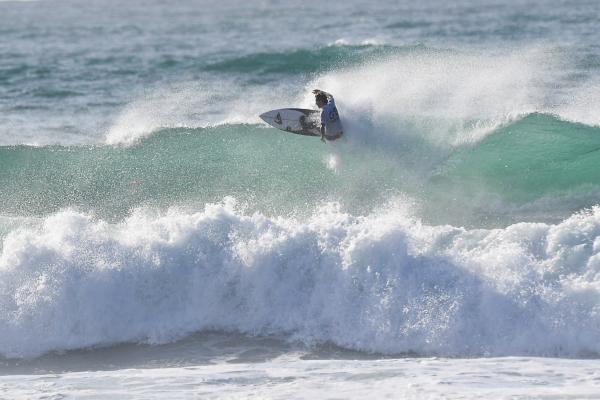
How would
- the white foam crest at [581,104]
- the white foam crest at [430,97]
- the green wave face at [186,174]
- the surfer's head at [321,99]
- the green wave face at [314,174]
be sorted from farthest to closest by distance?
the white foam crest at [581,104]
the white foam crest at [430,97]
the green wave face at [186,174]
the green wave face at [314,174]
the surfer's head at [321,99]

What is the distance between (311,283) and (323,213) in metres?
1.77

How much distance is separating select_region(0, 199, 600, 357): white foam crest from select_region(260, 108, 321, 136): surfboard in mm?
3399

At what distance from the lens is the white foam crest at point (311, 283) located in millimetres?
12656

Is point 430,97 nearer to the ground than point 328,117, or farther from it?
farther from it

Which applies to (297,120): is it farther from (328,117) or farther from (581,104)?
(581,104)

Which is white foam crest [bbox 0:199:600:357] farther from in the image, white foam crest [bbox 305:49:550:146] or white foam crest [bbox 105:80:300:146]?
white foam crest [bbox 105:80:300:146]

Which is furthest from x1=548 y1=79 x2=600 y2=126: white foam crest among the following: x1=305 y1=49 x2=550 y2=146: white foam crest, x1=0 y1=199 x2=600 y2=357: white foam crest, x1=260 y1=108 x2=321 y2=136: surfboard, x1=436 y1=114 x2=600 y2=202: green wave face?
x1=0 y1=199 x2=600 y2=357: white foam crest

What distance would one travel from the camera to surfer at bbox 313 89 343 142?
16.7m

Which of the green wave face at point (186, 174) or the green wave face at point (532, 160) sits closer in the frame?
the green wave face at point (532, 160)

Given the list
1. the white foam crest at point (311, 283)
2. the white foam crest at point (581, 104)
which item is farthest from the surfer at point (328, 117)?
the white foam crest at point (581, 104)

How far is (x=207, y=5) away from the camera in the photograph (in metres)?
80.1

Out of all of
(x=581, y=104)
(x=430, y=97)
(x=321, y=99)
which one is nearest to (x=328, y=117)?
(x=321, y=99)

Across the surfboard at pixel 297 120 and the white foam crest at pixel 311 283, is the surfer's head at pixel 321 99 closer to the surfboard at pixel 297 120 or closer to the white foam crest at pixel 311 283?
the surfboard at pixel 297 120

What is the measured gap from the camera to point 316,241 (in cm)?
1418
